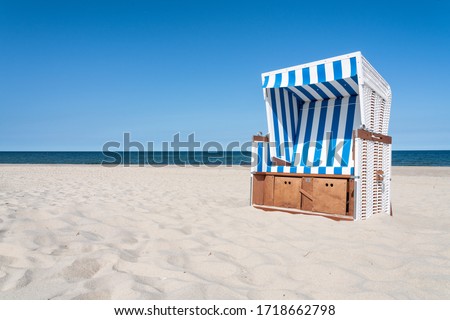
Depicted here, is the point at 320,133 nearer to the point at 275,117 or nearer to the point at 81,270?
the point at 275,117

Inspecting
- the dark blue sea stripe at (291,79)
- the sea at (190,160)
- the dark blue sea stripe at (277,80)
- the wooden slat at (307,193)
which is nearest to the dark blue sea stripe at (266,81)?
the dark blue sea stripe at (277,80)

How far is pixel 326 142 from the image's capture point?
513 cm

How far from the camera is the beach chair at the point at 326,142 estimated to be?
3.85m

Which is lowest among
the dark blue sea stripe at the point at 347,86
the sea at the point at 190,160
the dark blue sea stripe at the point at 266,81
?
the sea at the point at 190,160

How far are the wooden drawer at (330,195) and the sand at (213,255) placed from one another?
0.21 meters

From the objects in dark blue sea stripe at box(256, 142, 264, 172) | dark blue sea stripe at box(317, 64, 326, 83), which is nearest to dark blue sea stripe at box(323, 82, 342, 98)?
dark blue sea stripe at box(317, 64, 326, 83)

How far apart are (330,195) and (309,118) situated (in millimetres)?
1839

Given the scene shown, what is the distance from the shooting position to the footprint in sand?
6.61 feet

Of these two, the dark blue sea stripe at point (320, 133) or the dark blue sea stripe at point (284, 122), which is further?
the dark blue sea stripe at point (320, 133)

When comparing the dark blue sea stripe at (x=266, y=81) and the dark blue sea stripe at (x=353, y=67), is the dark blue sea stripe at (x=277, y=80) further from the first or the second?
the dark blue sea stripe at (x=353, y=67)

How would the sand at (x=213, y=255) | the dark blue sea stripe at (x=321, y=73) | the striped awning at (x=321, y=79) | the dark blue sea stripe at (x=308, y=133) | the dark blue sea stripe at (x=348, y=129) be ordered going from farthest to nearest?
the dark blue sea stripe at (x=308, y=133) → the dark blue sea stripe at (x=348, y=129) → the dark blue sea stripe at (x=321, y=73) → the striped awning at (x=321, y=79) → the sand at (x=213, y=255)

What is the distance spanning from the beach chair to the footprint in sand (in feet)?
8.85

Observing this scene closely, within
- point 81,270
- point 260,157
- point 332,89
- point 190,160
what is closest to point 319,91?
point 332,89
